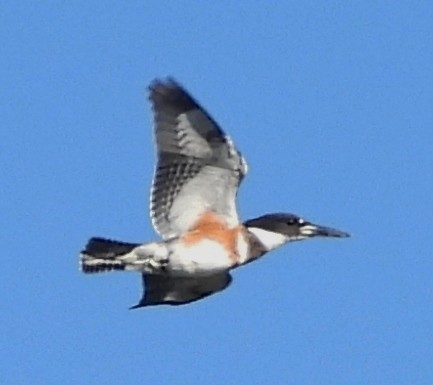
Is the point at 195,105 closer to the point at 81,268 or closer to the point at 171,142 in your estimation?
the point at 171,142

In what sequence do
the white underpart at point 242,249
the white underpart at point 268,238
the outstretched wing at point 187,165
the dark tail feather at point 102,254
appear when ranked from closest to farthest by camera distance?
the outstretched wing at point 187,165 → the dark tail feather at point 102,254 → the white underpart at point 242,249 → the white underpart at point 268,238

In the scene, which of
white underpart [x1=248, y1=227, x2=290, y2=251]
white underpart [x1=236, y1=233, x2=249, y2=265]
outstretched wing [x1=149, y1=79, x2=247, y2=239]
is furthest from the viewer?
white underpart [x1=248, y1=227, x2=290, y2=251]

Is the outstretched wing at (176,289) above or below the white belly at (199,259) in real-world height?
below

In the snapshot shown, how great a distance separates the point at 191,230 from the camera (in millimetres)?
20000

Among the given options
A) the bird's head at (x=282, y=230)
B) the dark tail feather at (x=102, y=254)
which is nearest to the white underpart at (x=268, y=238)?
the bird's head at (x=282, y=230)

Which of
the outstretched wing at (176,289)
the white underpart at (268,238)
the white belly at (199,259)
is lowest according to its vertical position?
the outstretched wing at (176,289)

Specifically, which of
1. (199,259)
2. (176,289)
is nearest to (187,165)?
(199,259)

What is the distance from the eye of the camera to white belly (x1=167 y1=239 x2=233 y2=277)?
770 inches

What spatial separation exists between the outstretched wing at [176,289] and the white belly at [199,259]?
15.8 inches

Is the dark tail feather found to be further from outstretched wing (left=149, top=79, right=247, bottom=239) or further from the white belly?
outstretched wing (left=149, top=79, right=247, bottom=239)

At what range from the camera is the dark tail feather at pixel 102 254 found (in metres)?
19.6

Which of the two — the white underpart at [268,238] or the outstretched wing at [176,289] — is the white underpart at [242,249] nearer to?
the white underpart at [268,238]

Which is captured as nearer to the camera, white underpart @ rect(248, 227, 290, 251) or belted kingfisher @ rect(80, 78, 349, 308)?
belted kingfisher @ rect(80, 78, 349, 308)

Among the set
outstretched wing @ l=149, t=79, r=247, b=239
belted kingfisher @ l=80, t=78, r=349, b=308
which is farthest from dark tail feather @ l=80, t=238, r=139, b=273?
outstretched wing @ l=149, t=79, r=247, b=239
